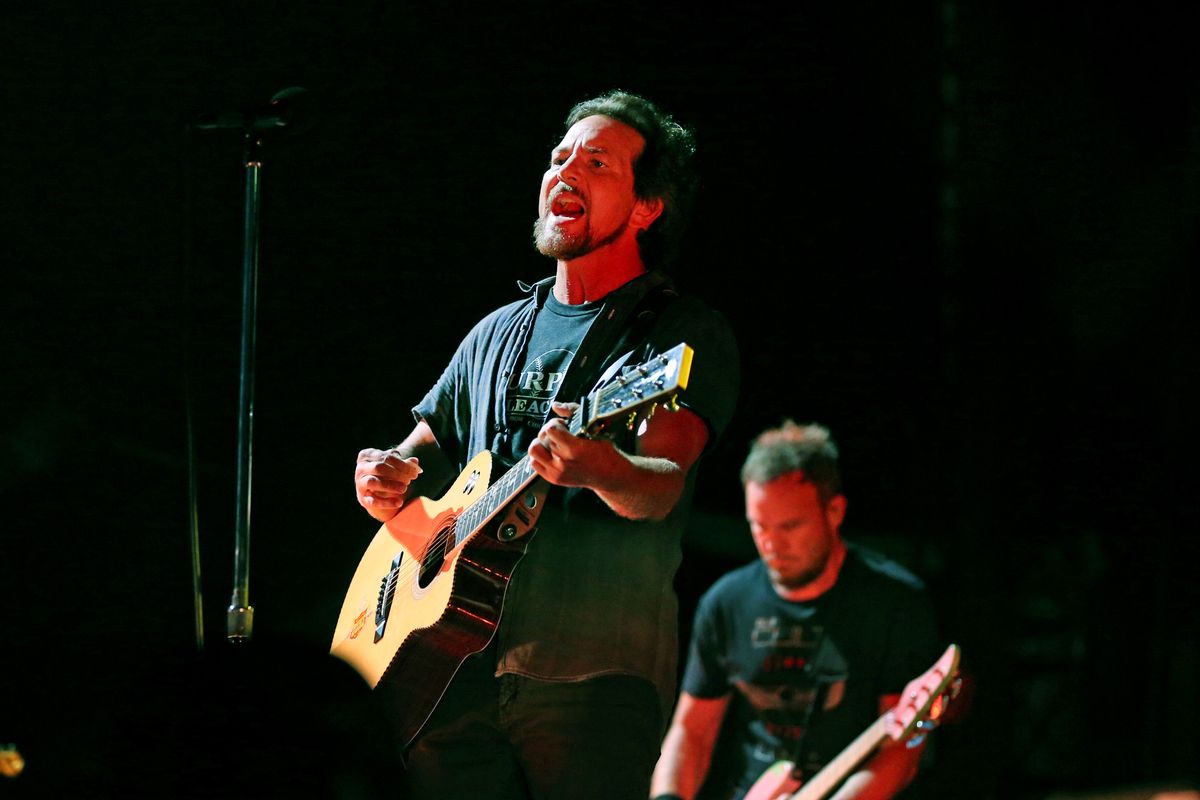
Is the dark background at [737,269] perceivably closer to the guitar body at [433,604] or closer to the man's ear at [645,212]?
the man's ear at [645,212]

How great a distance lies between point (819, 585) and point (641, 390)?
1.69m

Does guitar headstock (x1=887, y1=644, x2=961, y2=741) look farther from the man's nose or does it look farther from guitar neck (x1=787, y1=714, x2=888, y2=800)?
the man's nose

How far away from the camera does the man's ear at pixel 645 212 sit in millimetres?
2721

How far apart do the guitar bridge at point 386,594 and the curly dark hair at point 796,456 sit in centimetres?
147

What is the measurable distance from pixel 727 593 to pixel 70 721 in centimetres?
228

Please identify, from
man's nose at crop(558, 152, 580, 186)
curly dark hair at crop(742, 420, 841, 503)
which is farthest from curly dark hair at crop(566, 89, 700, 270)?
curly dark hair at crop(742, 420, 841, 503)

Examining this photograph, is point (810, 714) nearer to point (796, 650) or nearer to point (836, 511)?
point (796, 650)

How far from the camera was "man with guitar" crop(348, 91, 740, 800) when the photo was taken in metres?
2.23

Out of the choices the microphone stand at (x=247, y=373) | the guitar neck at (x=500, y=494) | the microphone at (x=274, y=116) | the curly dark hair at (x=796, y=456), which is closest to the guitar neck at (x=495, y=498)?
the guitar neck at (x=500, y=494)

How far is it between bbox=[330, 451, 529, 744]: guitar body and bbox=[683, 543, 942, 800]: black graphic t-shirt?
1.26m

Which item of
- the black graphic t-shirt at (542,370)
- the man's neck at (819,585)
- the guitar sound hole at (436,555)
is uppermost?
the black graphic t-shirt at (542,370)

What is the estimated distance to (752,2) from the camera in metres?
3.86

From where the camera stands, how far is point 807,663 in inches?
134

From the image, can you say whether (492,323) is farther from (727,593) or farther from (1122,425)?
(1122,425)
